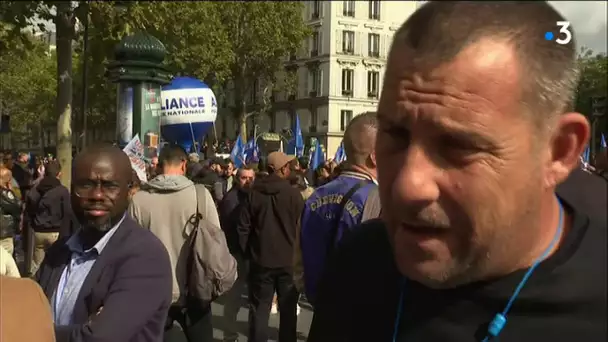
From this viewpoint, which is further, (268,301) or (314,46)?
(268,301)

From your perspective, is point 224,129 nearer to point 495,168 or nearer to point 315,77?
point 315,77

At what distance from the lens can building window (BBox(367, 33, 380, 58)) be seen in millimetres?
1134

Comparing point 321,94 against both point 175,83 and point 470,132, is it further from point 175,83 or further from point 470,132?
point 175,83

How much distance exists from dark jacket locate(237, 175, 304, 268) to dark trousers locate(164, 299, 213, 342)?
169 centimetres

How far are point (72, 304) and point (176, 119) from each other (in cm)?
1232

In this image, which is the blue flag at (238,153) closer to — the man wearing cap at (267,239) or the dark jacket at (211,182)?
the dark jacket at (211,182)

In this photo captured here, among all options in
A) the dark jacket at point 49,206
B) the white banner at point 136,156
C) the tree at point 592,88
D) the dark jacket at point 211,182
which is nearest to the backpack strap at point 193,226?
the white banner at point 136,156

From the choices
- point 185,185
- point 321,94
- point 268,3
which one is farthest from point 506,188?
point 185,185

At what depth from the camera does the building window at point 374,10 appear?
0.99 m

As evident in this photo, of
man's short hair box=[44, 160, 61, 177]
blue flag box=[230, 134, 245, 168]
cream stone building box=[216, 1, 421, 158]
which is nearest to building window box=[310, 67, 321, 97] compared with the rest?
cream stone building box=[216, 1, 421, 158]

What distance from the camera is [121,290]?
8.83 feet

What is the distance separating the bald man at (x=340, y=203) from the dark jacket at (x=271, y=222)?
2700mm

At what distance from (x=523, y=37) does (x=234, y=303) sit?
24.5 ft

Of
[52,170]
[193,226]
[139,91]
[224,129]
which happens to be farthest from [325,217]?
[224,129]
